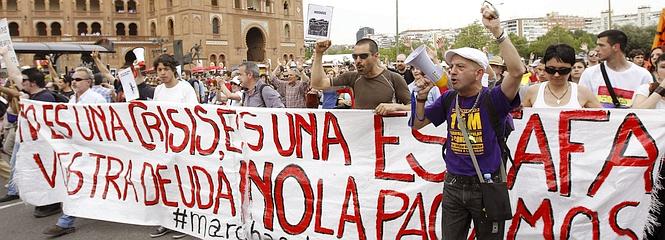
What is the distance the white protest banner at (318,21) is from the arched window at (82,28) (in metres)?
64.9

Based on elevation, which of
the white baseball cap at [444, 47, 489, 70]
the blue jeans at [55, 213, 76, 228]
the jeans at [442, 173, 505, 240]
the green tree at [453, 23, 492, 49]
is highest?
the green tree at [453, 23, 492, 49]

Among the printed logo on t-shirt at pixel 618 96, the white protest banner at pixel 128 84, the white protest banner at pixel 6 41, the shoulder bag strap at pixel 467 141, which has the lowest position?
the shoulder bag strap at pixel 467 141

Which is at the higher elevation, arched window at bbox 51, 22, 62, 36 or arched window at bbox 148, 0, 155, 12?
arched window at bbox 148, 0, 155, 12

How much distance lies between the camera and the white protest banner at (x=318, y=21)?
672 cm

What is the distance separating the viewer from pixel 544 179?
3.78 metres

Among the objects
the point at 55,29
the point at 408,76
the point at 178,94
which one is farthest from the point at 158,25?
the point at 178,94

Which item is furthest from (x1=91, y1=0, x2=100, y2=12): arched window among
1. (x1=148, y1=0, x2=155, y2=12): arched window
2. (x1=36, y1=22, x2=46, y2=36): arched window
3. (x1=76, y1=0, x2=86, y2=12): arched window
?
(x1=148, y1=0, x2=155, y2=12): arched window

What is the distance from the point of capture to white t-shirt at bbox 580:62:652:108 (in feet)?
14.9

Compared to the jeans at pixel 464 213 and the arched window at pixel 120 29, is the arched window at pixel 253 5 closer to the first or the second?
the arched window at pixel 120 29

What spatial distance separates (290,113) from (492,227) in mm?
2059

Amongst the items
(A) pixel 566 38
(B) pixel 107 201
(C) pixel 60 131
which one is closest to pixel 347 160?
(B) pixel 107 201

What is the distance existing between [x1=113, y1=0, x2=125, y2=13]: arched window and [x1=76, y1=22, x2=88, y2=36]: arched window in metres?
4.07

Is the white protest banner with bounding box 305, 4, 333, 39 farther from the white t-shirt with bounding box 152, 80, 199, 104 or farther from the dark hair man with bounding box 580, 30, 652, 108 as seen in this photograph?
the dark hair man with bounding box 580, 30, 652, 108

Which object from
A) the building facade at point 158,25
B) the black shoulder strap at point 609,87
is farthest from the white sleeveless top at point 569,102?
the building facade at point 158,25
